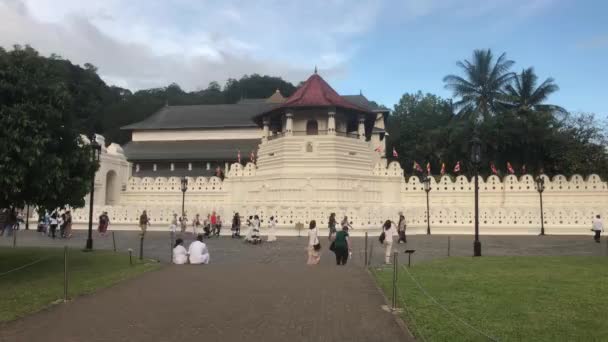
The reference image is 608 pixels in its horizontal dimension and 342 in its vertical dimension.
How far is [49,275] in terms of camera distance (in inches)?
457

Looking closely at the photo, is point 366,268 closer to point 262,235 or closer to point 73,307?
point 73,307

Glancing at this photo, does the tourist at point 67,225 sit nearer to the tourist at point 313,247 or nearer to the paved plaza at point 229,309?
the paved plaza at point 229,309

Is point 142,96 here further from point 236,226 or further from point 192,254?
point 192,254

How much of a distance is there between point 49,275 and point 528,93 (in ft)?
134

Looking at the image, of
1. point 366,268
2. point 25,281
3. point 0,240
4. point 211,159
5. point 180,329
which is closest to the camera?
point 180,329

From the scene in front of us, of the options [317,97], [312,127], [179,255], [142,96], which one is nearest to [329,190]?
[312,127]

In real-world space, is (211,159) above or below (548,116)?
below

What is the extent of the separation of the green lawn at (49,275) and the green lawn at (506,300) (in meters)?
5.88

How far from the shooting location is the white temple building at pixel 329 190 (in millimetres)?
25734

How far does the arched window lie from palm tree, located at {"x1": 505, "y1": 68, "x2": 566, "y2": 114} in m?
18.2

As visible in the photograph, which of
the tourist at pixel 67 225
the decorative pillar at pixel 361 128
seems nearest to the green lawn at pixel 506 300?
the tourist at pixel 67 225

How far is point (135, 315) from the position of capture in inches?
301

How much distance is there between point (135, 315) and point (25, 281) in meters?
4.72

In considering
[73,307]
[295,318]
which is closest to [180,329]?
[295,318]
